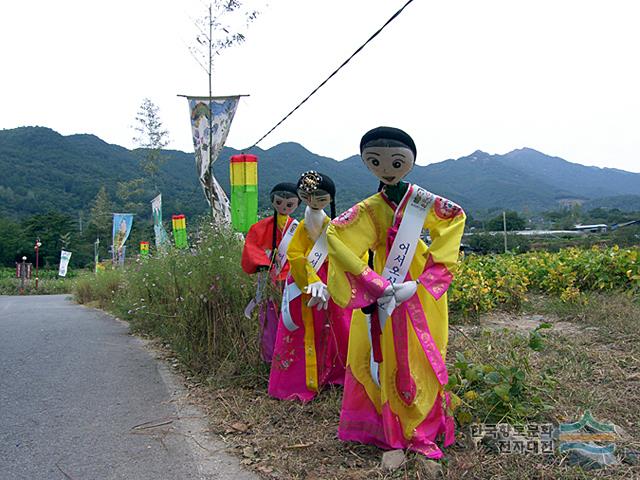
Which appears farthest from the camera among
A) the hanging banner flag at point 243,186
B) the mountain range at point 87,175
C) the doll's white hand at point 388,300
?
the mountain range at point 87,175

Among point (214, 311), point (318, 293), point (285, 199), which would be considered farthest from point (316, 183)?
point (214, 311)

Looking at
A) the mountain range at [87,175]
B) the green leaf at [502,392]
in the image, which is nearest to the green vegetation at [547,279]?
the green leaf at [502,392]

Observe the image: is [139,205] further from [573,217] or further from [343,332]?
[343,332]

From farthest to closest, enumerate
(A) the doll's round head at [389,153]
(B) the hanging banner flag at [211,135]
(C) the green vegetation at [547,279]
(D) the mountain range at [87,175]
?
(D) the mountain range at [87,175] < (B) the hanging banner flag at [211,135] < (C) the green vegetation at [547,279] < (A) the doll's round head at [389,153]

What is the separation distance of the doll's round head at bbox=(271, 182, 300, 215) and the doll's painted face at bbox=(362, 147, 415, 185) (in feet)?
4.99

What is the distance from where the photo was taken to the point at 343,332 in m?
4.48

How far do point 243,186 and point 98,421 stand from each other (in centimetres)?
426

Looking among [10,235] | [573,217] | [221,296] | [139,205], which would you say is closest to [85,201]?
[10,235]

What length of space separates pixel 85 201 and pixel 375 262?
55.1 m

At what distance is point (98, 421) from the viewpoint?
416 cm

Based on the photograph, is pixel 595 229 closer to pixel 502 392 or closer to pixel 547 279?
pixel 547 279

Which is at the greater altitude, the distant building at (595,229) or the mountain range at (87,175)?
the mountain range at (87,175)

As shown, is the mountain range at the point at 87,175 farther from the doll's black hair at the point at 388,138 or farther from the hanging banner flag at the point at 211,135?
the doll's black hair at the point at 388,138

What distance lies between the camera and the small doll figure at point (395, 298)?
3.12 metres
